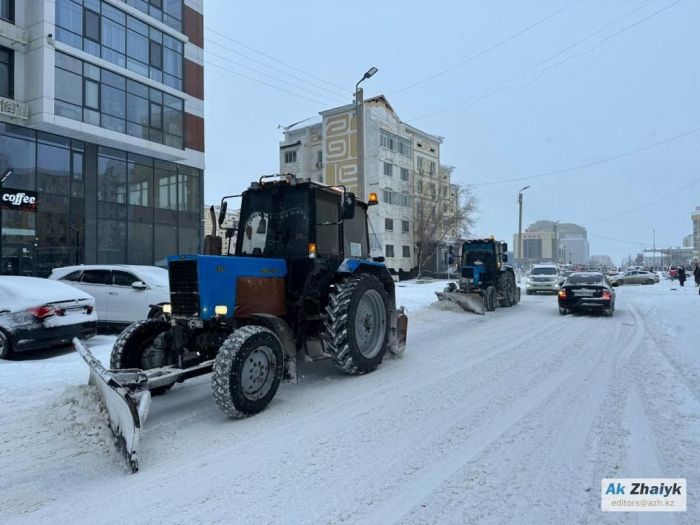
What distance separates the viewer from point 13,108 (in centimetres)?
1805

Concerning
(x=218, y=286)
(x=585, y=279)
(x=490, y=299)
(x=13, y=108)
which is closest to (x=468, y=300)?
(x=490, y=299)

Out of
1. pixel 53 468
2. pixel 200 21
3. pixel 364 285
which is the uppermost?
pixel 200 21

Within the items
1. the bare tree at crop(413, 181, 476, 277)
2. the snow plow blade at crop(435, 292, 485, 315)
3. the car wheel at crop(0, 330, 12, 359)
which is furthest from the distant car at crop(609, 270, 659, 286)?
the car wheel at crop(0, 330, 12, 359)

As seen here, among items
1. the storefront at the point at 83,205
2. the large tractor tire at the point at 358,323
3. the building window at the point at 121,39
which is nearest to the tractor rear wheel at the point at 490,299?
the large tractor tire at the point at 358,323

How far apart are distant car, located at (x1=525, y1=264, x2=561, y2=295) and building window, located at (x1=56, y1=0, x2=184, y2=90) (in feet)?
68.2

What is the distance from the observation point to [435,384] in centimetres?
627

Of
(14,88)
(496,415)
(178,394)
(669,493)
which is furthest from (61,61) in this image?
(669,493)

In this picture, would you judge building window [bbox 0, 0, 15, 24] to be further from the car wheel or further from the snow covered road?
the snow covered road

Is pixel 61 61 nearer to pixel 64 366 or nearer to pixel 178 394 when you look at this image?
pixel 64 366

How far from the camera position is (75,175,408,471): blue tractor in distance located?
473 cm

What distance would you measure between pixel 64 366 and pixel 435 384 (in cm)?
518

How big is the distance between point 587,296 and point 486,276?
357 cm

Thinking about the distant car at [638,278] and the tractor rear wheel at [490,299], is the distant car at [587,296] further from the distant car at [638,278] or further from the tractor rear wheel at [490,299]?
the distant car at [638,278]

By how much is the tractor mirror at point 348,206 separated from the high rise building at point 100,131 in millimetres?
16670
